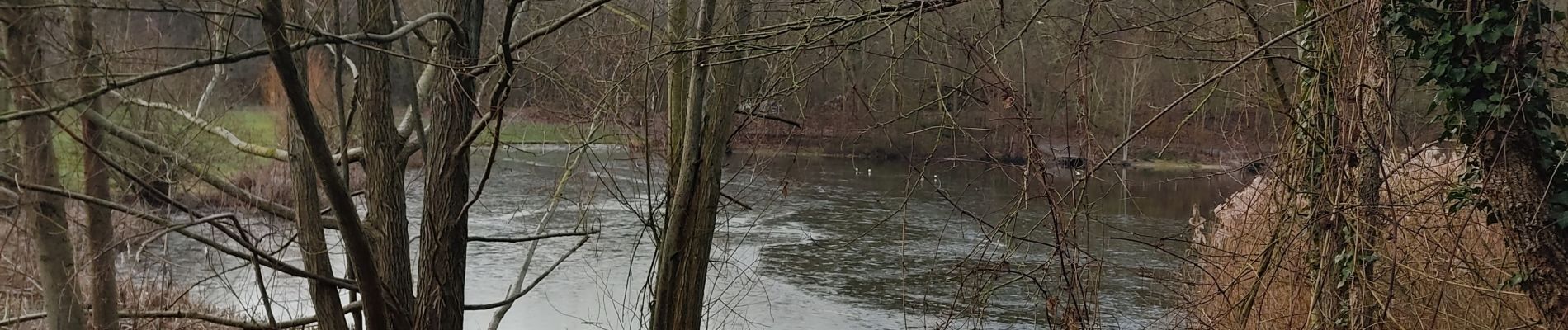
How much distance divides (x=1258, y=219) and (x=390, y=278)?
163 inches

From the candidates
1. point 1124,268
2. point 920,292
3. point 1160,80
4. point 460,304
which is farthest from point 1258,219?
point 1160,80

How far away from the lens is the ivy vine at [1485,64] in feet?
14.6

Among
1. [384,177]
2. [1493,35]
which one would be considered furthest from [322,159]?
[1493,35]

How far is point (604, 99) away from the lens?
579 centimetres

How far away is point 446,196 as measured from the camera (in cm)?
514

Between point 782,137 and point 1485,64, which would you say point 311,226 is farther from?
point 1485,64

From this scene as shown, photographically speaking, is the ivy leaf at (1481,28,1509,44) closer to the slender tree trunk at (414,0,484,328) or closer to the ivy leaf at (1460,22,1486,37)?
the ivy leaf at (1460,22,1486,37)

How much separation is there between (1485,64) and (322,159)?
440 centimetres

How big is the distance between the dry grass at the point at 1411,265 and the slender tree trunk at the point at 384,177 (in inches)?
139

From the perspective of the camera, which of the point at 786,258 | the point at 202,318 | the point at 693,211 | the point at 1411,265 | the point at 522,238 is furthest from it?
the point at 786,258

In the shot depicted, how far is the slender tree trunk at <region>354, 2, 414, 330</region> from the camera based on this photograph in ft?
16.2

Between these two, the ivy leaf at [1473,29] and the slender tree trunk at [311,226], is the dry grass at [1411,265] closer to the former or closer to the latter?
the ivy leaf at [1473,29]

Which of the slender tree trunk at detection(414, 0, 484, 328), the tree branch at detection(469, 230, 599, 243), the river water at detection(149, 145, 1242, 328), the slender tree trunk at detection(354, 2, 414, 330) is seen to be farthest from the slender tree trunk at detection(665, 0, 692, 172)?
the slender tree trunk at detection(354, 2, 414, 330)

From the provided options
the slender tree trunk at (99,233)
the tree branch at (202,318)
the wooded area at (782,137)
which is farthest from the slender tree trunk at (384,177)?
the slender tree trunk at (99,233)
